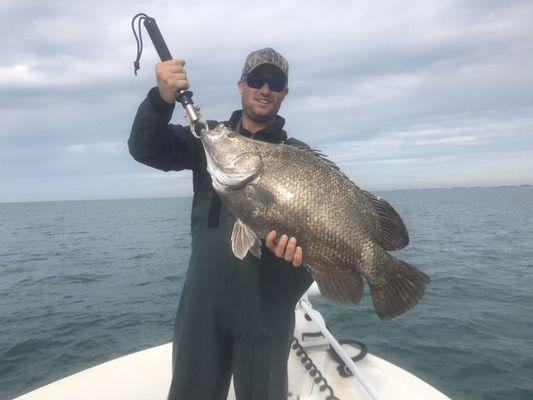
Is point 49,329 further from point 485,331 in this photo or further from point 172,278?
point 485,331

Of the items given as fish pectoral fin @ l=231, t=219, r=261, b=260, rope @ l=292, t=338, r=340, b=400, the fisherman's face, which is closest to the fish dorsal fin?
fish pectoral fin @ l=231, t=219, r=261, b=260

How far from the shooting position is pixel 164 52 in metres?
3.33

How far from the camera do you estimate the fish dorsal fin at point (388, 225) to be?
3.39 metres

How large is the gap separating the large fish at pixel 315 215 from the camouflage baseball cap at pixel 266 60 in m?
0.97

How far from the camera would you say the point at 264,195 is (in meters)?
3.20

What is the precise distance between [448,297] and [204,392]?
13.2 metres

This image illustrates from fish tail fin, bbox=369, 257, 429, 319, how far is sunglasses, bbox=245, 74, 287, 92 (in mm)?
2004

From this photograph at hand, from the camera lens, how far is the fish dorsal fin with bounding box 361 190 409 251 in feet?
11.1

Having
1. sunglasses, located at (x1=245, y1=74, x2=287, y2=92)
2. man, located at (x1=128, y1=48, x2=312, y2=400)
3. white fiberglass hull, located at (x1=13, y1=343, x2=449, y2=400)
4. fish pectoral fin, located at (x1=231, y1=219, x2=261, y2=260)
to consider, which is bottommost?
white fiberglass hull, located at (x1=13, y1=343, x2=449, y2=400)

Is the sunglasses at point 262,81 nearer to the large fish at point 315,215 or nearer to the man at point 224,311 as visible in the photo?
the large fish at point 315,215

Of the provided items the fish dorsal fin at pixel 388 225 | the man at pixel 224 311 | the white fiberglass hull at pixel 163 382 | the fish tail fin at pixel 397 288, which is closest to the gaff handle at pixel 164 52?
the man at pixel 224 311

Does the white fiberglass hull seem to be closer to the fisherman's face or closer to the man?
the man

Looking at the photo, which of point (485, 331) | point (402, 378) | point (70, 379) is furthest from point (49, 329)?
point (485, 331)

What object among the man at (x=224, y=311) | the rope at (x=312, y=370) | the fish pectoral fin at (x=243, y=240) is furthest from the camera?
the rope at (x=312, y=370)
